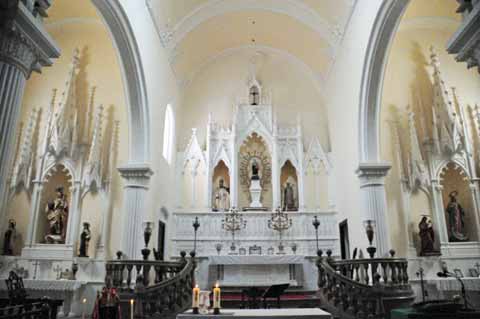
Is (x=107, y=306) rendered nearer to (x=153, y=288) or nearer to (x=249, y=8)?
(x=153, y=288)

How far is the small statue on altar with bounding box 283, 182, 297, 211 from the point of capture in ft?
46.5

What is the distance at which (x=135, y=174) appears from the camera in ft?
33.2

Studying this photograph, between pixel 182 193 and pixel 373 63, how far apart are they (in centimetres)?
803

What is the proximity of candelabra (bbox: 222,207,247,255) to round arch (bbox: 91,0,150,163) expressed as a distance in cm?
404

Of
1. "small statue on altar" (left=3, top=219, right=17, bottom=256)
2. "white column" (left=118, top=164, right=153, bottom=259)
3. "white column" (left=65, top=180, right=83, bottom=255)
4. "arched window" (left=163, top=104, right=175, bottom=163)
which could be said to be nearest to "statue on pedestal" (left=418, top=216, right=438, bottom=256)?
"white column" (left=118, top=164, right=153, bottom=259)

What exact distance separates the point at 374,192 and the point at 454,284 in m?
2.80

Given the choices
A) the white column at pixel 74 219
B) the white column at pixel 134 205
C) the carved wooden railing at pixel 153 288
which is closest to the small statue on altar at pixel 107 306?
the carved wooden railing at pixel 153 288

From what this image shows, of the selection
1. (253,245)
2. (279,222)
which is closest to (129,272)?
(253,245)

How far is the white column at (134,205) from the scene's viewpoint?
967cm

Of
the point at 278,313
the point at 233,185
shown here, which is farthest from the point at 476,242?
the point at 278,313

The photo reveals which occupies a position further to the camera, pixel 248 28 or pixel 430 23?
pixel 248 28

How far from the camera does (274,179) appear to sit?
14.2 metres

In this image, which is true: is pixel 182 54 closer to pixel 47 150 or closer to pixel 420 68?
pixel 47 150

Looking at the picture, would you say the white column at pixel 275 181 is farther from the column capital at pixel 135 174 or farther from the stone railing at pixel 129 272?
the stone railing at pixel 129 272
